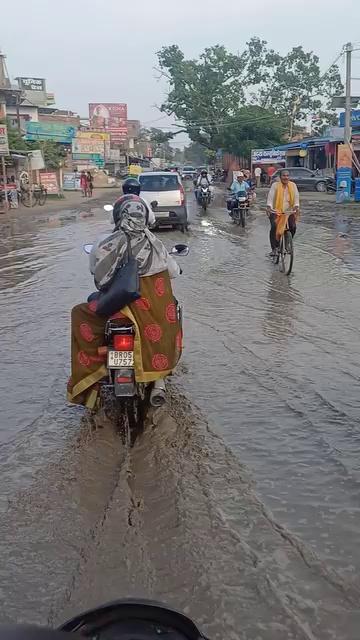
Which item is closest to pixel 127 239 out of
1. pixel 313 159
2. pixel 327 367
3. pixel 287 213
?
pixel 327 367

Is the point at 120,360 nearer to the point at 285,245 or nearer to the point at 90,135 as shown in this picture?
the point at 285,245

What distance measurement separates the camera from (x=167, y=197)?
18.4 metres

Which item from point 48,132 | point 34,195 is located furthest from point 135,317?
point 48,132

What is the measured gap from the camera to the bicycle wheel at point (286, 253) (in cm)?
1084

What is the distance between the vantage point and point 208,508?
11.7ft

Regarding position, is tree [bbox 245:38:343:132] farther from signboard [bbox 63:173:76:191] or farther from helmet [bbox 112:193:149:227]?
helmet [bbox 112:193:149:227]

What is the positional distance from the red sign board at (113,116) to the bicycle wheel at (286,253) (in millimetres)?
81544

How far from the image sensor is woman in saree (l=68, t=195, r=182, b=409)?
450 centimetres

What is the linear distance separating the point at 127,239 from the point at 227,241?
11328 mm

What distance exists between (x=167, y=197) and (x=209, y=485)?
15.2 metres

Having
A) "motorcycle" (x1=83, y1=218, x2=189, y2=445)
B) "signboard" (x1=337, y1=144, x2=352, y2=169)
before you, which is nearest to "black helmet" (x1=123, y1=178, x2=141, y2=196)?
"motorcycle" (x1=83, y1=218, x2=189, y2=445)

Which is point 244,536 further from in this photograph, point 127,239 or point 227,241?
point 227,241

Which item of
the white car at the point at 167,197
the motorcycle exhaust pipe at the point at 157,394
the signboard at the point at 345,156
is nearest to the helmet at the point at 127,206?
the motorcycle exhaust pipe at the point at 157,394

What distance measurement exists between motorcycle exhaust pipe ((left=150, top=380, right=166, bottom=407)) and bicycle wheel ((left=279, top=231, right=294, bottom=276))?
21.5ft
